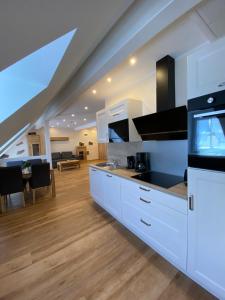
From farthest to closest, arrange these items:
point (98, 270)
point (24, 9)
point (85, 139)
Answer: point (85, 139)
point (98, 270)
point (24, 9)

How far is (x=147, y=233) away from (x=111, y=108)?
2188 mm

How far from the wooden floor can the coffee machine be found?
1004 mm

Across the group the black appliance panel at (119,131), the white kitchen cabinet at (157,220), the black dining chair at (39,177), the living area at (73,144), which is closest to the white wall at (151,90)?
the black appliance panel at (119,131)

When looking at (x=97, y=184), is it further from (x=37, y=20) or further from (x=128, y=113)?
(x=37, y=20)

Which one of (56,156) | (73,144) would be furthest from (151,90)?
(73,144)

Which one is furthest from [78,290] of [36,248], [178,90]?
[178,90]

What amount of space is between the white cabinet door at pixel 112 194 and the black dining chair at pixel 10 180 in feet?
6.49

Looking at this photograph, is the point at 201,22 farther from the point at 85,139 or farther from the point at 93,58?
the point at 85,139

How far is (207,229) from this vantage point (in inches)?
50.6

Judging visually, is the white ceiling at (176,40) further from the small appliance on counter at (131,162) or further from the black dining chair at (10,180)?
the black dining chair at (10,180)

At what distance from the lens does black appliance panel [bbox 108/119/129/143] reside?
2.62 meters

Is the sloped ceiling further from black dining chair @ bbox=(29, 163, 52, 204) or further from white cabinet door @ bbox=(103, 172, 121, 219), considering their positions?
black dining chair @ bbox=(29, 163, 52, 204)

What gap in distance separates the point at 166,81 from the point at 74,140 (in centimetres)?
1014

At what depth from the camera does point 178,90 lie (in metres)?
2.05
